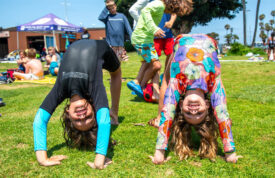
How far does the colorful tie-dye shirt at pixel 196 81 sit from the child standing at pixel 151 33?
1.09 metres

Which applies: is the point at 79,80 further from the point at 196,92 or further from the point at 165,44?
the point at 165,44

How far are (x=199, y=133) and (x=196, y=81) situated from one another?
23.6 inches

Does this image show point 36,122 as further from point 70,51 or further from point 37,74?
point 37,74

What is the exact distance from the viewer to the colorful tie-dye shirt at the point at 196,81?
2803 millimetres

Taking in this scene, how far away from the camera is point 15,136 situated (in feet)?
12.5

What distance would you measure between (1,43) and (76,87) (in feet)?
156

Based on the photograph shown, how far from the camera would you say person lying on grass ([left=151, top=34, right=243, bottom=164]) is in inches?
109

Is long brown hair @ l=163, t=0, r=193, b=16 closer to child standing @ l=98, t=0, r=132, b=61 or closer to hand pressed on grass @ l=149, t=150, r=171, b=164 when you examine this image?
hand pressed on grass @ l=149, t=150, r=171, b=164

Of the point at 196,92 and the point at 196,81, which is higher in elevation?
the point at 196,81

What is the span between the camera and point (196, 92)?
9.39 ft

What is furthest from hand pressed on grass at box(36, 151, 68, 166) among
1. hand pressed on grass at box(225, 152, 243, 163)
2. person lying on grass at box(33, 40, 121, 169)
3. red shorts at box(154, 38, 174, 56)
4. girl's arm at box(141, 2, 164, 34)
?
red shorts at box(154, 38, 174, 56)

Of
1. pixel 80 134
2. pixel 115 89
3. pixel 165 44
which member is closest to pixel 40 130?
pixel 80 134

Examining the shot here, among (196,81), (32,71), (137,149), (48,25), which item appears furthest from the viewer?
(48,25)

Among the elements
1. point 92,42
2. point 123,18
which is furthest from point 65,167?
point 123,18
